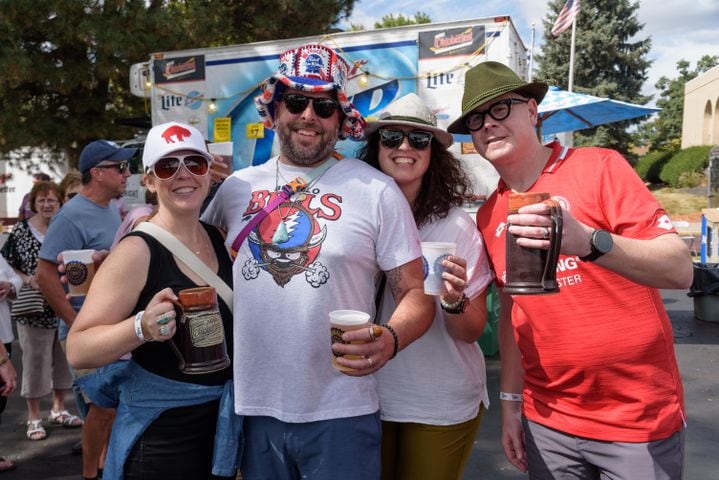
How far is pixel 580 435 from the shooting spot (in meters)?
2.13

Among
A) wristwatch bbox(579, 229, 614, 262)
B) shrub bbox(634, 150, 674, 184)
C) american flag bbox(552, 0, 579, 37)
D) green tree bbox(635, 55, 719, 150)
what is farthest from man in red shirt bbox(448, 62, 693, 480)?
green tree bbox(635, 55, 719, 150)

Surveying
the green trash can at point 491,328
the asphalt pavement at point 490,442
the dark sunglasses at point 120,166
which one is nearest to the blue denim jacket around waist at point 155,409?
the dark sunglasses at point 120,166

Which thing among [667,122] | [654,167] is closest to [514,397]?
[654,167]

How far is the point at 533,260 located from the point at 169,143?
4.57 feet

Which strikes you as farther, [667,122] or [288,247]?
[667,122]

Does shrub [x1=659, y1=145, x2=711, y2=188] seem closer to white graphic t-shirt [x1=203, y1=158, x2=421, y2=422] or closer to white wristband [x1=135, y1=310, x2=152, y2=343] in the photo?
white graphic t-shirt [x1=203, y1=158, x2=421, y2=422]

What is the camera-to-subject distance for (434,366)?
2369 millimetres

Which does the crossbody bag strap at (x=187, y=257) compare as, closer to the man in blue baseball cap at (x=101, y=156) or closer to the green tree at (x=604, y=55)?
the man in blue baseball cap at (x=101, y=156)

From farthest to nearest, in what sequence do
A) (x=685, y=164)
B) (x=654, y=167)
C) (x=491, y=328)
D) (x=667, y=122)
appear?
(x=667, y=122)
(x=654, y=167)
(x=685, y=164)
(x=491, y=328)

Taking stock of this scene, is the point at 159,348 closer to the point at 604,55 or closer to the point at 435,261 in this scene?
the point at 435,261

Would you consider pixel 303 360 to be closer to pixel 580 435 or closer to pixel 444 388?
pixel 444 388

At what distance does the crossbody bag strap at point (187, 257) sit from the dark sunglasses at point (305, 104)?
26.9 inches

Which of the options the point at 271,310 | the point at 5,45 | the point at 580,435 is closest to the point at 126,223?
the point at 271,310

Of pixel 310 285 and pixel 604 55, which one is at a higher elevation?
pixel 604 55
